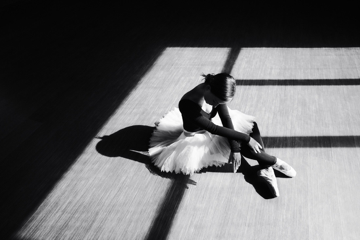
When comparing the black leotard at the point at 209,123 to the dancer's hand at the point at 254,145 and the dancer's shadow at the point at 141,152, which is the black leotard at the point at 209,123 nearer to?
the dancer's hand at the point at 254,145

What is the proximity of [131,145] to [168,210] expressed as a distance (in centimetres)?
63

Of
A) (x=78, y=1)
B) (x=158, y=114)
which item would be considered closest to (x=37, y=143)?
(x=158, y=114)

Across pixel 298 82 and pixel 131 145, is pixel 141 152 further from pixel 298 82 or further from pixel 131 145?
pixel 298 82

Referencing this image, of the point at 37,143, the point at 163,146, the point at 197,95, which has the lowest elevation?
the point at 37,143

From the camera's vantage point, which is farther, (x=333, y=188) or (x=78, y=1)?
(x=78, y=1)

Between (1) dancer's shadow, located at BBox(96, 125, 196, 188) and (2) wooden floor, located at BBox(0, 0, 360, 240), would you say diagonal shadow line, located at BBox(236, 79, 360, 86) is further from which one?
(1) dancer's shadow, located at BBox(96, 125, 196, 188)

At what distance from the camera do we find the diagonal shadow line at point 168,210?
1.58m

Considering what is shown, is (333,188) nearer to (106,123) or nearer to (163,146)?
(163,146)

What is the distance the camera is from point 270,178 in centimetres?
176

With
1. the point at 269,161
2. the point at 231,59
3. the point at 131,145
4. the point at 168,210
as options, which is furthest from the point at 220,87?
the point at 231,59

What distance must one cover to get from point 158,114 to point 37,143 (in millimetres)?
940

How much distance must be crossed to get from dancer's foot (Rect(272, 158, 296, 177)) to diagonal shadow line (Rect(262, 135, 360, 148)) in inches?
10.1

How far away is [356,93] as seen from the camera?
2.46 m

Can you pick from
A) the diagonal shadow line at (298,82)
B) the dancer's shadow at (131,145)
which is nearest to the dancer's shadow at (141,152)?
the dancer's shadow at (131,145)
